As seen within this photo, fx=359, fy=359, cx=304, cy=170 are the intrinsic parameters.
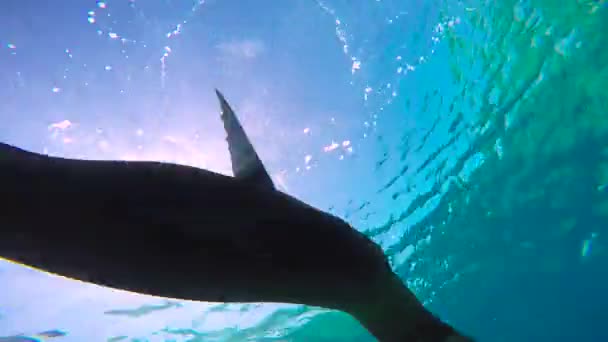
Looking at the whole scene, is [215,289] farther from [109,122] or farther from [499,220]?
[499,220]

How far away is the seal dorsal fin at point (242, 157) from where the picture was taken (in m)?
1.17

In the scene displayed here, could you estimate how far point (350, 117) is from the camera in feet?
35.8

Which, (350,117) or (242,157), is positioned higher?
(350,117)

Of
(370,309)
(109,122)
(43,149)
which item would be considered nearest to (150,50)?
(109,122)

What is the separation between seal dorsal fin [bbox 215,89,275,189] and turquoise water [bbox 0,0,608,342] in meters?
6.56

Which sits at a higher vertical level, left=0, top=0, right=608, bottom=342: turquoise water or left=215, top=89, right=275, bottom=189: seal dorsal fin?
left=0, top=0, right=608, bottom=342: turquoise water

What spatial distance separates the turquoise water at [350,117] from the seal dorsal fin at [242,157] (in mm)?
6560

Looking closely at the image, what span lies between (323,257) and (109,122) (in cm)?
882

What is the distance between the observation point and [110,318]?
16.8 meters

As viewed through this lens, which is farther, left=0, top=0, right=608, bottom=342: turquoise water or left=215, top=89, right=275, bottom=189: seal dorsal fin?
left=0, top=0, right=608, bottom=342: turquoise water

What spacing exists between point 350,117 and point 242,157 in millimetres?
9903

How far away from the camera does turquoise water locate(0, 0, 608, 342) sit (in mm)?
7742

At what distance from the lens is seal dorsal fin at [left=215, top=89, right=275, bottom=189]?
1.17m

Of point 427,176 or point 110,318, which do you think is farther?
point 110,318
